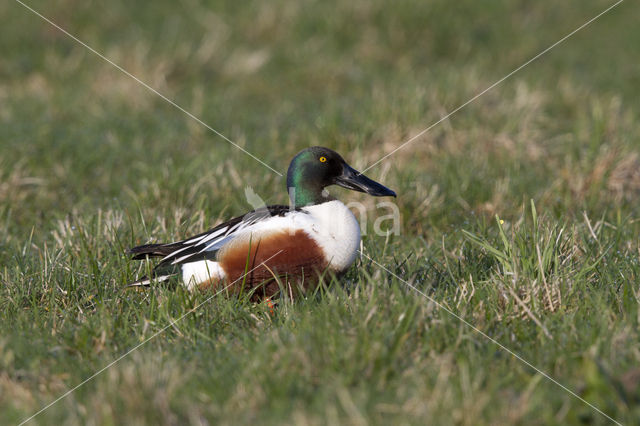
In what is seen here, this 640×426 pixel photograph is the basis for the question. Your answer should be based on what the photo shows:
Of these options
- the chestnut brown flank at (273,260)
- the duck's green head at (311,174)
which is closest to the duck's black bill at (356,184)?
the duck's green head at (311,174)

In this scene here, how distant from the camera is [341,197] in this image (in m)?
5.54

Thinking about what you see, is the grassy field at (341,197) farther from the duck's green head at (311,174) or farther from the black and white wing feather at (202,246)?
the duck's green head at (311,174)

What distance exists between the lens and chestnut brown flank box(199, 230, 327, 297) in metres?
3.54

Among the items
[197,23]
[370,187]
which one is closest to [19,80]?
[197,23]

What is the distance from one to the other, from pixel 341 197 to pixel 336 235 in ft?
6.45

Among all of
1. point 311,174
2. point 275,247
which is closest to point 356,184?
point 311,174

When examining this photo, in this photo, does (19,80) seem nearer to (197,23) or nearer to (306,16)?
(197,23)

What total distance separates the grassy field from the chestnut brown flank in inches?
6.5

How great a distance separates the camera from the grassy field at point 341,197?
8.79 ft

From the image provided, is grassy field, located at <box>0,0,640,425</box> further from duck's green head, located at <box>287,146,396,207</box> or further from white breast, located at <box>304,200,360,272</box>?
duck's green head, located at <box>287,146,396,207</box>

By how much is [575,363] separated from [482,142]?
3.81 m

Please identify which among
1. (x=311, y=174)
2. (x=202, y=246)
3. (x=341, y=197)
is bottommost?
(x=341, y=197)

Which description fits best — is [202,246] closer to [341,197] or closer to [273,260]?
[273,260]

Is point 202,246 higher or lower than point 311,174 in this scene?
lower
